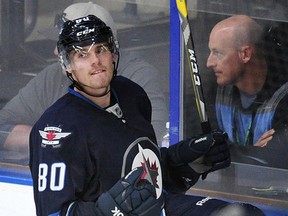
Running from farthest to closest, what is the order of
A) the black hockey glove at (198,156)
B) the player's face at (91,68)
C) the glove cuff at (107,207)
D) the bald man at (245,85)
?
the bald man at (245,85) < the black hockey glove at (198,156) < the player's face at (91,68) < the glove cuff at (107,207)

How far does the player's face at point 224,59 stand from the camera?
4234 millimetres

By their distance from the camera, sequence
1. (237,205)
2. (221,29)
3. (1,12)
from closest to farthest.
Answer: (237,205) < (221,29) < (1,12)

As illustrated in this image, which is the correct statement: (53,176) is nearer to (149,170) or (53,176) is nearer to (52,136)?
(52,136)

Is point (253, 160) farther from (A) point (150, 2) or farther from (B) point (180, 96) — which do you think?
(A) point (150, 2)

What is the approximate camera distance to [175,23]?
4.33 metres

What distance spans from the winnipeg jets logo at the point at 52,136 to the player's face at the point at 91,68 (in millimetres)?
216

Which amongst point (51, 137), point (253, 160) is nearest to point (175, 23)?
point (253, 160)

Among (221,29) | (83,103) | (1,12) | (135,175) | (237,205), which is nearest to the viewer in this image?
(135,175)

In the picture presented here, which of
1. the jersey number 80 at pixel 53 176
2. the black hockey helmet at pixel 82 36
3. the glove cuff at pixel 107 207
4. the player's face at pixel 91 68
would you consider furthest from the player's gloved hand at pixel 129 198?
the black hockey helmet at pixel 82 36

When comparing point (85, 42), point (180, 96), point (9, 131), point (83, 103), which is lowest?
point (9, 131)

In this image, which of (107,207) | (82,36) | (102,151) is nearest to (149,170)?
(102,151)

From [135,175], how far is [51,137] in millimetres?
323

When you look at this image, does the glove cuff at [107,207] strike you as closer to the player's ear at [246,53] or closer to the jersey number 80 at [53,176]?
the jersey number 80 at [53,176]

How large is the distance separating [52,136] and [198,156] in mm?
649
